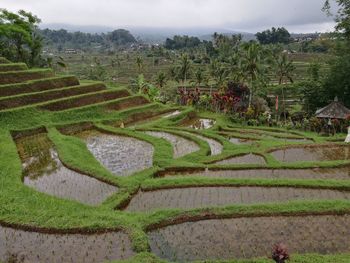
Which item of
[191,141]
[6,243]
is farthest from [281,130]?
[6,243]

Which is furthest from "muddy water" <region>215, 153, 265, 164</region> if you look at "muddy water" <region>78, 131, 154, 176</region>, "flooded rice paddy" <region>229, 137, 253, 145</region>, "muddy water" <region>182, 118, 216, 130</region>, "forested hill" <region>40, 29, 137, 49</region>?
"forested hill" <region>40, 29, 137, 49</region>

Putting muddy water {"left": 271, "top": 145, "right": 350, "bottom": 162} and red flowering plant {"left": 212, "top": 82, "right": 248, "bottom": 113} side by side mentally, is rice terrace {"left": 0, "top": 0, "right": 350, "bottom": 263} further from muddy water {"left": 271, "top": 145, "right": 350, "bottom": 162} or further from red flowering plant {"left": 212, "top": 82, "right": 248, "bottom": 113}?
red flowering plant {"left": 212, "top": 82, "right": 248, "bottom": 113}

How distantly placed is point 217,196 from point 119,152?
666 cm

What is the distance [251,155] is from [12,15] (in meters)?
25.6

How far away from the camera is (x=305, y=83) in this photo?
1363 inches

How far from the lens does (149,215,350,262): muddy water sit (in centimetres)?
888

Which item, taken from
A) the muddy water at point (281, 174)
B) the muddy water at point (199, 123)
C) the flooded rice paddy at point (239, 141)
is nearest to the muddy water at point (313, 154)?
the muddy water at point (281, 174)

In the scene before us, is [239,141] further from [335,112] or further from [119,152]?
[335,112]

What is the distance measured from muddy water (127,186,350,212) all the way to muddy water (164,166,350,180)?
4.77 ft

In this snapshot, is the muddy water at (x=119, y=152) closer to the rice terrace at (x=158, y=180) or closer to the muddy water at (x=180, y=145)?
the rice terrace at (x=158, y=180)

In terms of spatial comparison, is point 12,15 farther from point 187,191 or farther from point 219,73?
point 187,191

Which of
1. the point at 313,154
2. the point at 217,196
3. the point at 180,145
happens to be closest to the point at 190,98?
the point at 180,145

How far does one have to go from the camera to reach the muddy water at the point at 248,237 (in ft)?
29.1

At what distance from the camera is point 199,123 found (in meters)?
28.0
